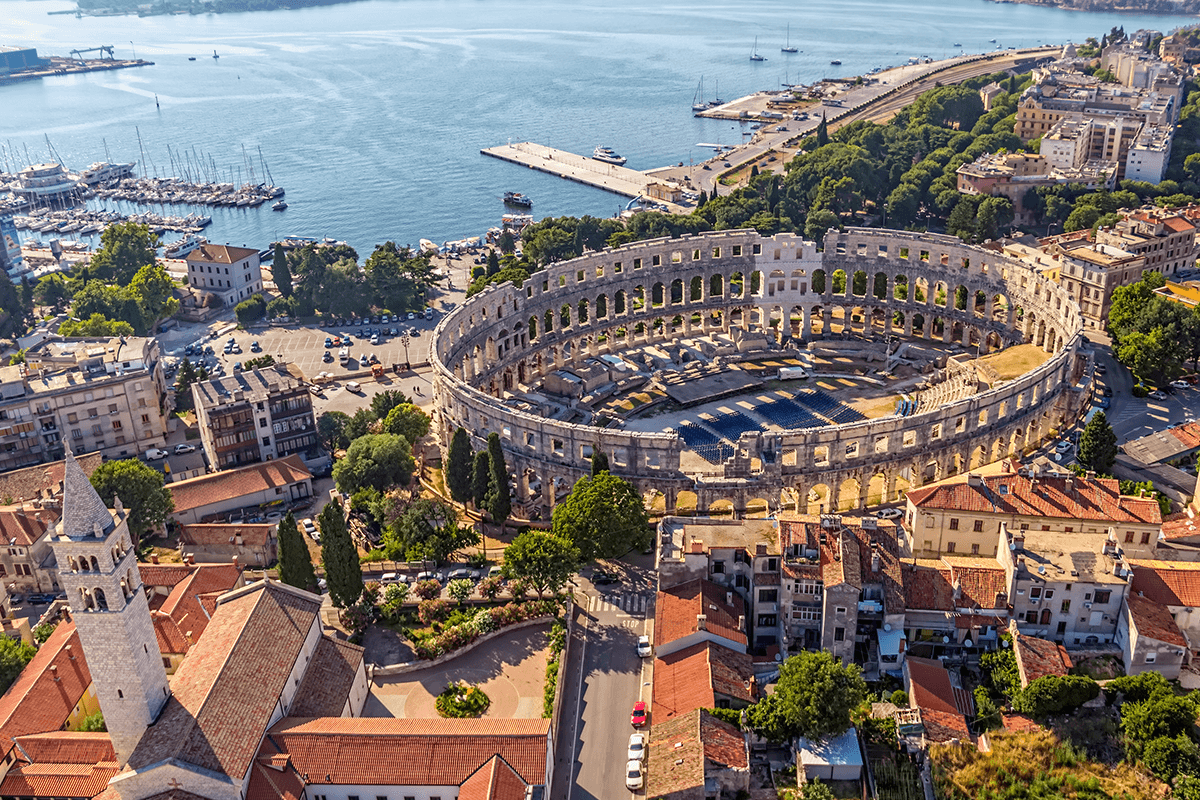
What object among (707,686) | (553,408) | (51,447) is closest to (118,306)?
(51,447)

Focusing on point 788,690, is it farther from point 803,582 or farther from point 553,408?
point 553,408

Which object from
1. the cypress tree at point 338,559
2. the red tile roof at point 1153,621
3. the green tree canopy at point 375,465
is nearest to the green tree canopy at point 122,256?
the green tree canopy at point 375,465

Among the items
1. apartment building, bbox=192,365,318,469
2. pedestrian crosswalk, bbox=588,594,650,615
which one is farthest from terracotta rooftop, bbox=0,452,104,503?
pedestrian crosswalk, bbox=588,594,650,615

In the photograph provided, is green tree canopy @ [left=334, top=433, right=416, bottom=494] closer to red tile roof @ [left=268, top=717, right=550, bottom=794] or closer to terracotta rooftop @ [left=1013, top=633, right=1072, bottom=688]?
red tile roof @ [left=268, top=717, right=550, bottom=794]

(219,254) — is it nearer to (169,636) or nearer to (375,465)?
(375,465)

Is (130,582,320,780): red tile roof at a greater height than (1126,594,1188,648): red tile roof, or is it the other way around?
(130,582,320,780): red tile roof

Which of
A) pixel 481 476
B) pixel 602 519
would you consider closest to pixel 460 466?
pixel 481 476

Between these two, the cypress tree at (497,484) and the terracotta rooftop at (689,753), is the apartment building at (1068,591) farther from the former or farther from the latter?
the cypress tree at (497,484)
